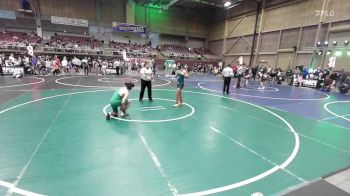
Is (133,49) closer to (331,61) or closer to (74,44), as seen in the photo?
(74,44)

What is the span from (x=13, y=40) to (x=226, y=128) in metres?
33.8

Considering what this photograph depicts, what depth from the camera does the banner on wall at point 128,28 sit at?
3638cm

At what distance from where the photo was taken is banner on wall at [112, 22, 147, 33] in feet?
119

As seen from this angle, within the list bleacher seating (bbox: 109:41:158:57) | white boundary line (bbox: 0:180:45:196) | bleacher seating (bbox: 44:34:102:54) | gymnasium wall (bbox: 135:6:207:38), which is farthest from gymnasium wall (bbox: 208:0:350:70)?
white boundary line (bbox: 0:180:45:196)

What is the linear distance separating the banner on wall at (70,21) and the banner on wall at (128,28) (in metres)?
4.74

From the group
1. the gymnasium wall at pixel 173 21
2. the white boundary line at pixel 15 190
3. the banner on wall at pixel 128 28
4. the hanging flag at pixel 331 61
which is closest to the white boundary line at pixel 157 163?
the white boundary line at pixel 15 190

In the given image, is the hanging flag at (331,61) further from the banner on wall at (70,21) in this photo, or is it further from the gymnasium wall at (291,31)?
the banner on wall at (70,21)

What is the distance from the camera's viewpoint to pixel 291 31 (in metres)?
27.8

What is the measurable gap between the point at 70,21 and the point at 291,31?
33351mm

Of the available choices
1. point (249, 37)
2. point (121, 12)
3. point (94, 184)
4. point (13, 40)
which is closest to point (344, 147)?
point (94, 184)

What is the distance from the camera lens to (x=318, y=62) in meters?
23.7

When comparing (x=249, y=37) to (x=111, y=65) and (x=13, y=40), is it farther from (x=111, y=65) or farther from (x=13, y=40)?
(x=13, y=40)

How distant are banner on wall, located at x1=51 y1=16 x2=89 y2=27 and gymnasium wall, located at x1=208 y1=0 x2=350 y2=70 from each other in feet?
85.7

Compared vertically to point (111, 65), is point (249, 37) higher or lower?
higher
